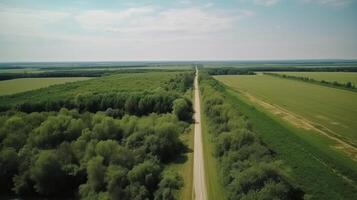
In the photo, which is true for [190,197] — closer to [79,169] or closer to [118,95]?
[79,169]

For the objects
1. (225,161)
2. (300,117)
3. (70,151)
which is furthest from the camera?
(300,117)

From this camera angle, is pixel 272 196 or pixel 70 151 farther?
pixel 70 151

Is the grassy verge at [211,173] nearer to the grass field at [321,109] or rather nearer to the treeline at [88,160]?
the treeline at [88,160]

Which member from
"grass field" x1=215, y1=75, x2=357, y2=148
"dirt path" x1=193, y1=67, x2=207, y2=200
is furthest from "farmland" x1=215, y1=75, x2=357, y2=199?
"dirt path" x1=193, y1=67, x2=207, y2=200

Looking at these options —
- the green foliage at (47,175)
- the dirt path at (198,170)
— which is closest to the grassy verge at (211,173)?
the dirt path at (198,170)

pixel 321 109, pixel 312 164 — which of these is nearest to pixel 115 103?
pixel 321 109

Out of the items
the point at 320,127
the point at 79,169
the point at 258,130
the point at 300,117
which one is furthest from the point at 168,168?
the point at 300,117

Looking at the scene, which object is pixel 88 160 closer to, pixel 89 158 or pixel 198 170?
pixel 89 158
